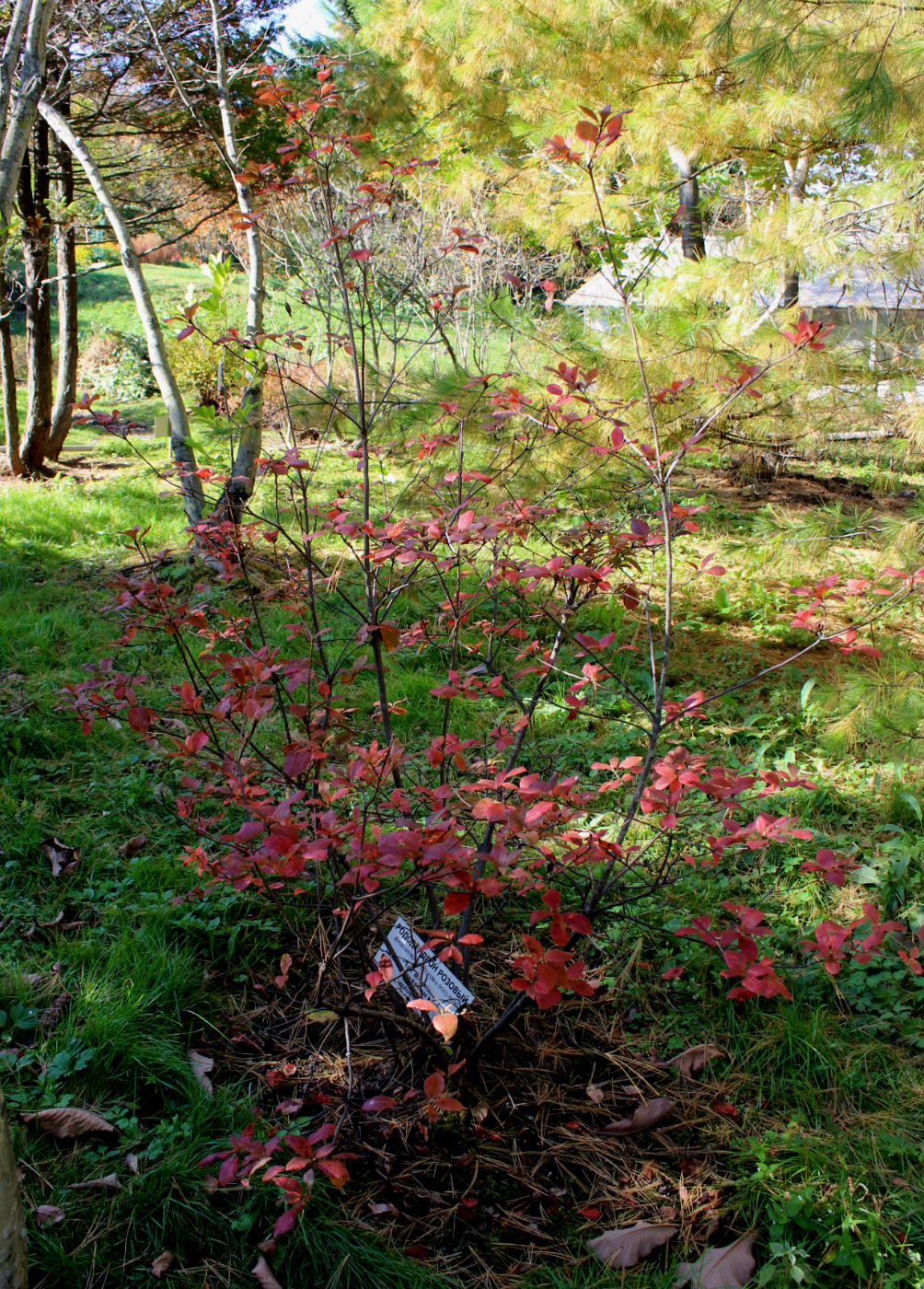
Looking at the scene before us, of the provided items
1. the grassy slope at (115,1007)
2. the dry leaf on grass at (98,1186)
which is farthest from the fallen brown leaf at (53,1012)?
the dry leaf on grass at (98,1186)

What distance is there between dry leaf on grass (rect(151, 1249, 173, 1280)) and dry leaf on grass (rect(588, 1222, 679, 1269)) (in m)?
0.72

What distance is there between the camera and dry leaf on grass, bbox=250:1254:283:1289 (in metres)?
1.36

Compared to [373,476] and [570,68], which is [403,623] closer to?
[570,68]

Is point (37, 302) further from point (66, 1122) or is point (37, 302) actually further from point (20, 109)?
point (66, 1122)

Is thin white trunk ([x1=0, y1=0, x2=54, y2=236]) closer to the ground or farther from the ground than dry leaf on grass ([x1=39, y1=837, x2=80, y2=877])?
farther from the ground

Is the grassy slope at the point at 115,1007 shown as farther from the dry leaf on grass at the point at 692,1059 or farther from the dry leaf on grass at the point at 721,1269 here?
the dry leaf on grass at the point at 692,1059

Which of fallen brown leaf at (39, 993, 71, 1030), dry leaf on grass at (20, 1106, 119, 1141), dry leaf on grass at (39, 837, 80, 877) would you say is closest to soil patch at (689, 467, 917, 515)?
dry leaf on grass at (39, 837, 80, 877)

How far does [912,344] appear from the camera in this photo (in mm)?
4566

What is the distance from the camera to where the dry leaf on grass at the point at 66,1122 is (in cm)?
157

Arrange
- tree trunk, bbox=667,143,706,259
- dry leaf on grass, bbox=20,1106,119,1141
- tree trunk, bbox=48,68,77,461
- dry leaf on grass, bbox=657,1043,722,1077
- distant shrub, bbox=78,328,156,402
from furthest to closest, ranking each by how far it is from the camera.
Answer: distant shrub, bbox=78,328,156,402, tree trunk, bbox=48,68,77,461, tree trunk, bbox=667,143,706,259, dry leaf on grass, bbox=657,1043,722,1077, dry leaf on grass, bbox=20,1106,119,1141

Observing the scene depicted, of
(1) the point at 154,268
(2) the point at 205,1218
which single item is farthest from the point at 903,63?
(1) the point at 154,268

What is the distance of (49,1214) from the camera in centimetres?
141

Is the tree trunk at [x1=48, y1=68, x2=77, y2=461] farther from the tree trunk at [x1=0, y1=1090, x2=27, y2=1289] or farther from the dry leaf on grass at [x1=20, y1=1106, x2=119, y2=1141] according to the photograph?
the tree trunk at [x1=0, y1=1090, x2=27, y2=1289]

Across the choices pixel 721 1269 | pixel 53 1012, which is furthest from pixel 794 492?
pixel 53 1012
